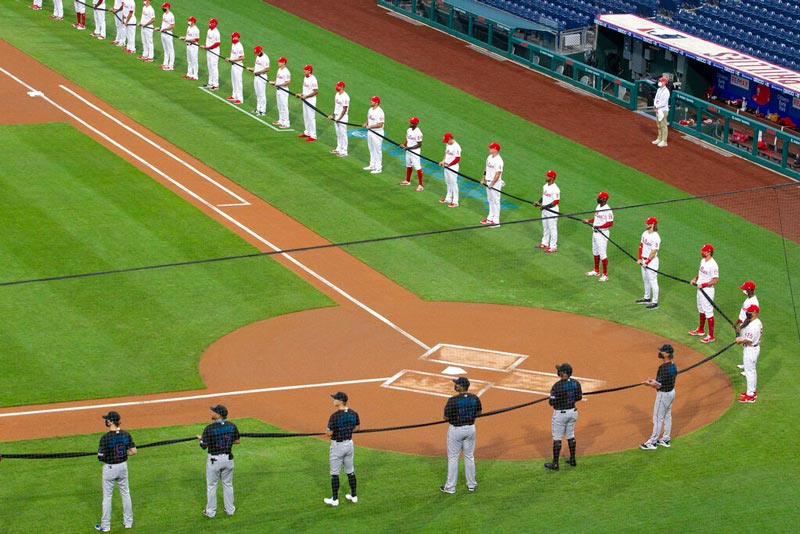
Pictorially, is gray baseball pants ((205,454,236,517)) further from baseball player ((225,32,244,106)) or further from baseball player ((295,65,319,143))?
baseball player ((225,32,244,106))

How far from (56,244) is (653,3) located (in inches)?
805

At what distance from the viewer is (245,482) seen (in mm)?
17297

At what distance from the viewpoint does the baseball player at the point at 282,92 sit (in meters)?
31.4

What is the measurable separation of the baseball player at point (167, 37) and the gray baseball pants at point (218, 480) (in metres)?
20.7

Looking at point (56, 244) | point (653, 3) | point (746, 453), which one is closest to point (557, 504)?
point (746, 453)

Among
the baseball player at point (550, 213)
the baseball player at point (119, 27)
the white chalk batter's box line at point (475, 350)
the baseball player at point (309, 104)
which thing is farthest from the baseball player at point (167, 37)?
the white chalk batter's box line at point (475, 350)

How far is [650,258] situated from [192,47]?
52.7 feet

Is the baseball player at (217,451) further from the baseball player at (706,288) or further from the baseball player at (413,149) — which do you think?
the baseball player at (413,149)

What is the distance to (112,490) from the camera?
16.1 meters

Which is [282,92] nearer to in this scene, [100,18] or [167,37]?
[167,37]

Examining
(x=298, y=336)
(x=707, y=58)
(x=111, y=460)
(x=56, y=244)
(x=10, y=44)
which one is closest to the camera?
(x=111, y=460)

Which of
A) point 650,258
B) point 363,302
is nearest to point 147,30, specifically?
point 363,302

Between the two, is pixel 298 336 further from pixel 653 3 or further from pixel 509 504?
pixel 653 3

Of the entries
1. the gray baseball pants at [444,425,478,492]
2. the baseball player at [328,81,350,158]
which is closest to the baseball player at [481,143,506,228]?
the baseball player at [328,81,350,158]
